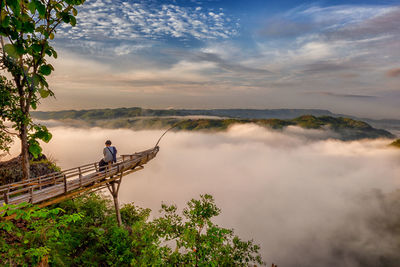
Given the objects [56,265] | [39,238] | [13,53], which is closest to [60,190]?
[56,265]

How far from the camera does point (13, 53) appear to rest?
2.81 meters

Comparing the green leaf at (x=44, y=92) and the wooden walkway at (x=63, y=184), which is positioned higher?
the green leaf at (x=44, y=92)

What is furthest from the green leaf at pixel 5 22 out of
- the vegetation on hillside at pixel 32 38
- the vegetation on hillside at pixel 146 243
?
the vegetation on hillside at pixel 146 243

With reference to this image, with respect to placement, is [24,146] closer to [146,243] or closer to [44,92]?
[146,243]

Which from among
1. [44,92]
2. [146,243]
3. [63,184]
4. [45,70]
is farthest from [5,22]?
[146,243]

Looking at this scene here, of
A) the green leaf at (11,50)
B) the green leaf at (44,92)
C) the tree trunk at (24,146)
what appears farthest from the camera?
the tree trunk at (24,146)

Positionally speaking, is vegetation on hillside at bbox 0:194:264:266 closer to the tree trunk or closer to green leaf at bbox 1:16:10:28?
the tree trunk

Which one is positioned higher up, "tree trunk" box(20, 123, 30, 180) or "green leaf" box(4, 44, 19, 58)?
"green leaf" box(4, 44, 19, 58)

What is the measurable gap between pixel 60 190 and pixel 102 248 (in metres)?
6.52

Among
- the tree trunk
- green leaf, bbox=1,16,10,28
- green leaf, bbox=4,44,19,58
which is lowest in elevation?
the tree trunk

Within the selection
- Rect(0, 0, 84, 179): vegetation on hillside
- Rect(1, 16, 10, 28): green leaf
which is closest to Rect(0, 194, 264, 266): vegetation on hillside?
Rect(0, 0, 84, 179): vegetation on hillside

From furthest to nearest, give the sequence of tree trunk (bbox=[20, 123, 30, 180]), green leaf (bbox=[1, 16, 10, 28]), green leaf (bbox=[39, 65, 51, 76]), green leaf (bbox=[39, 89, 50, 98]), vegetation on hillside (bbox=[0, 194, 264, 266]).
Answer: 1. tree trunk (bbox=[20, 123, 30, 180])
2. vegetation on hillside (bbox=[0, 194, 264, 266])
3. green leaf (bbox=[39, 89, 50, 98])
4. green leaf (bbox=[39, 65, 51, 76])
5. green leaf (bbox=[1, 16, 10, 28])

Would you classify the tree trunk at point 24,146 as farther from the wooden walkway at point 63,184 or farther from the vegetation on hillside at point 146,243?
the vegetation on hillside at point 146,243

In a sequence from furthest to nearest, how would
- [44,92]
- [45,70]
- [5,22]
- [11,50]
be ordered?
1. [44,92]
2. [45,70]
3. [11,50]
4. [5,22]
